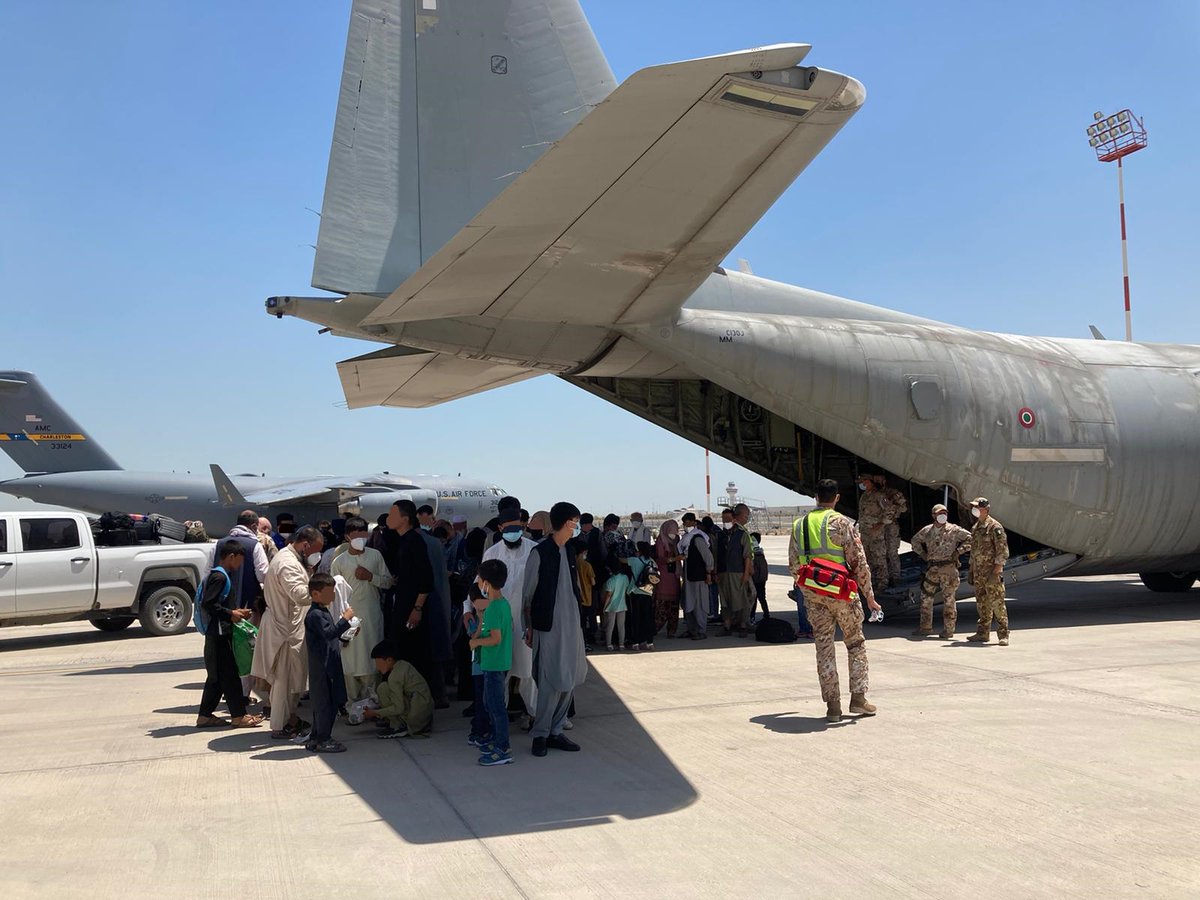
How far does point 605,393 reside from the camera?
13.1 metres

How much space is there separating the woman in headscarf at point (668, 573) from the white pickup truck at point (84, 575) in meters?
6.92

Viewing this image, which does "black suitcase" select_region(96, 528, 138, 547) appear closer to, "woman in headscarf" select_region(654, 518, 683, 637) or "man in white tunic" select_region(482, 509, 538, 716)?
"woman in headscarf" select_region(654, 518, 683, 637)

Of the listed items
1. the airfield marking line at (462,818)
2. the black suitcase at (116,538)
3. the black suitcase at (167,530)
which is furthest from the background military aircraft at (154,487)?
the airfield marking line at (462,818)

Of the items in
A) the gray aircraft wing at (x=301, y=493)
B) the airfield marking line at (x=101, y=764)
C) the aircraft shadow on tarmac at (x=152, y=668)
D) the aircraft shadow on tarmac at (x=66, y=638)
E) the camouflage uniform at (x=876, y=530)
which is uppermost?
the gray aircraft wing at (x=301, y=493)

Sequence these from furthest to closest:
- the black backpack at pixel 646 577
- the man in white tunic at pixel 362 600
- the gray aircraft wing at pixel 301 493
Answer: the gray aircraft wing at pixel 301 493, the black backpack at pixel 646 577, the man in white tunic at pixel 362 600

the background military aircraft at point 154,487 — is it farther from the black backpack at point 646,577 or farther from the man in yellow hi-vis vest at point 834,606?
the man in yellow hi-vis vest at point 834,606

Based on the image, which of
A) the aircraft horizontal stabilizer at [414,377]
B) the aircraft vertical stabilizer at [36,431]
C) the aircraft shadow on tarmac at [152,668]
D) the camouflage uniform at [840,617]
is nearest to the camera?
the camouflage uniform at [840,617]

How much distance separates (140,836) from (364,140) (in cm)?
648

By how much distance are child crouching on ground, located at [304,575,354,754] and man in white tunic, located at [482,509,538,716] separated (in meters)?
1.06

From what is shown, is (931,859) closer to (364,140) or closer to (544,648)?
(544,648)

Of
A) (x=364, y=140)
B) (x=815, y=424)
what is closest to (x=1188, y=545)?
(x=815, y=424)

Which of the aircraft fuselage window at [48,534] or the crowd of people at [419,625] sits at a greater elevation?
the aircraft fuselage window at [48,534]

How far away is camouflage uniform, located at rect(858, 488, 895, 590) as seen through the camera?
12.5 m

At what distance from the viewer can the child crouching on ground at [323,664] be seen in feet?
21.5
